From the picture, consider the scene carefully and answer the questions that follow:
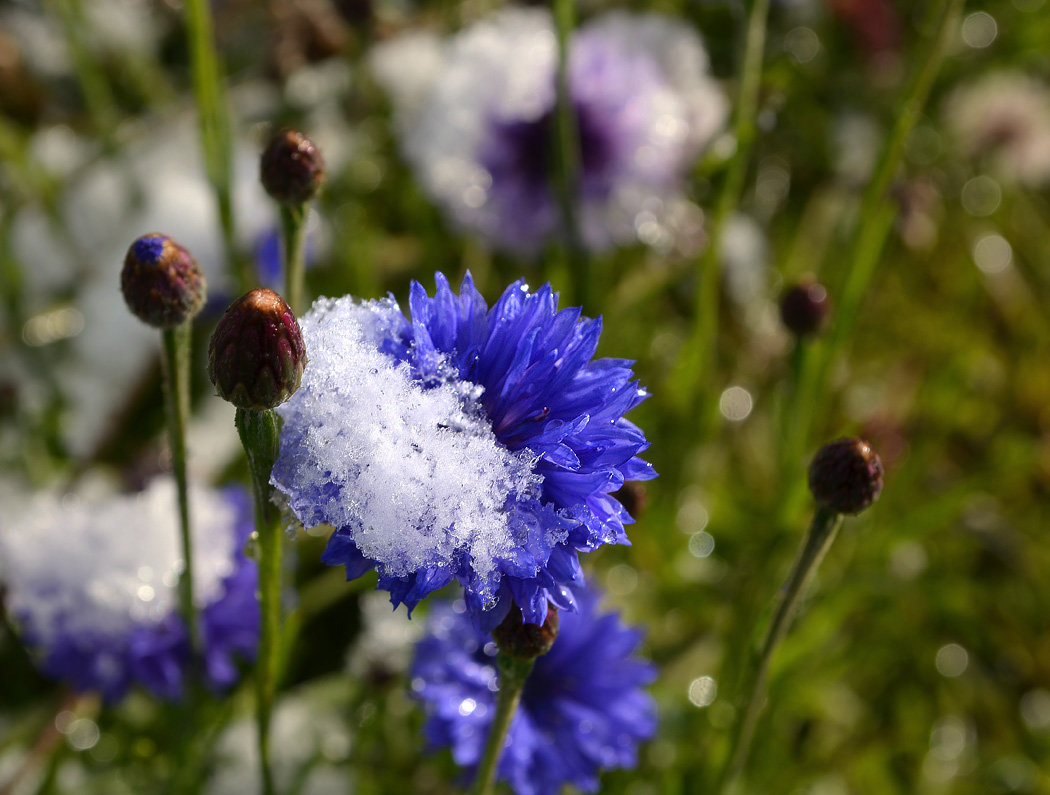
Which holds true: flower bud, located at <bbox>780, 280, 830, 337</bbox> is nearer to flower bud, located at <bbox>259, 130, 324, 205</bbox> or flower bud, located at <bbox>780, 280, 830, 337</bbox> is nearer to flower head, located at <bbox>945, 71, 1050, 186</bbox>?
flower bud, located at <bbox>259, 130, 324, 205</bbox>

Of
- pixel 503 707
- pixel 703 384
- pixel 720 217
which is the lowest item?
pixel 703 384

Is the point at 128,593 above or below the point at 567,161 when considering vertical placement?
below

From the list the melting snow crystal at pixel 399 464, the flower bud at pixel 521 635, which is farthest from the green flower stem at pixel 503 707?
the melting snow crystal at pixel 399 464

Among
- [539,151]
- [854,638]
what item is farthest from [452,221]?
[854,638]

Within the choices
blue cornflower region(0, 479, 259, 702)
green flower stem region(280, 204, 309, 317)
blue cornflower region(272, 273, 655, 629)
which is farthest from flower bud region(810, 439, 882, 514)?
blue cornflower region(0, 479, 259, 702)

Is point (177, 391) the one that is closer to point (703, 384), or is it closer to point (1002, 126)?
point (703, 384)

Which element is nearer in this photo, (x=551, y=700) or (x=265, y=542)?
(x=265, y=542)

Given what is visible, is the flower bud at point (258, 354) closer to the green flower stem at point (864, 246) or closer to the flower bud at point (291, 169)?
the flower bud at point (291, 169)

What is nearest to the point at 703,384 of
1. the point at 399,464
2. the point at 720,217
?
the point at 720,217
